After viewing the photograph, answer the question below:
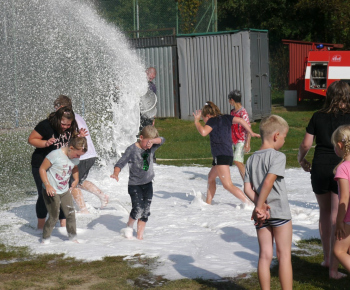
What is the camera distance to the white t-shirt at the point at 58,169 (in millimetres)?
6448

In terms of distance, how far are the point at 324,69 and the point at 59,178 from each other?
1775cm

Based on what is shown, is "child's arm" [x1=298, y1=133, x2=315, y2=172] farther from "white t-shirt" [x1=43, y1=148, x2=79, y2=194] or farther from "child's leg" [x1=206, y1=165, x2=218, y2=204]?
"child's leg" [x1=206, y1=165, x2=218, y2=204]

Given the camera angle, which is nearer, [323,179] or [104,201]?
[323,179]

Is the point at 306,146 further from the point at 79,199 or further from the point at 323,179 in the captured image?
the point at 79,199

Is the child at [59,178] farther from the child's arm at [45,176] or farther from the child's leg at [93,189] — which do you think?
the child's leg at [93,189]

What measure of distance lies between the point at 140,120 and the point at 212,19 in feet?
41.0

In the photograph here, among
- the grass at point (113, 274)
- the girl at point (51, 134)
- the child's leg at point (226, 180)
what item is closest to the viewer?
the grass at point (113, 274)

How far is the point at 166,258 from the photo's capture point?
6031 mm

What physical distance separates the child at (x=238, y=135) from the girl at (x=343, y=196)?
4.70 metres

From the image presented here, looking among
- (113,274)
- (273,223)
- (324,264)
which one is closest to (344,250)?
(273,223)

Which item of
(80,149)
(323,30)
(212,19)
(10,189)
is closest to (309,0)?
(323,30)

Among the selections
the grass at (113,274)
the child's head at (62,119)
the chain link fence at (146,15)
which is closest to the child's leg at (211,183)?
the grass at (113,274)

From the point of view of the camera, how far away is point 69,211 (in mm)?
6629

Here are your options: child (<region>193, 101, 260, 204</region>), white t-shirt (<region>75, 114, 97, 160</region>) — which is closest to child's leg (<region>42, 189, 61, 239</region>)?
white t-shirt (<region>75, 114, 97, 160</region>)
